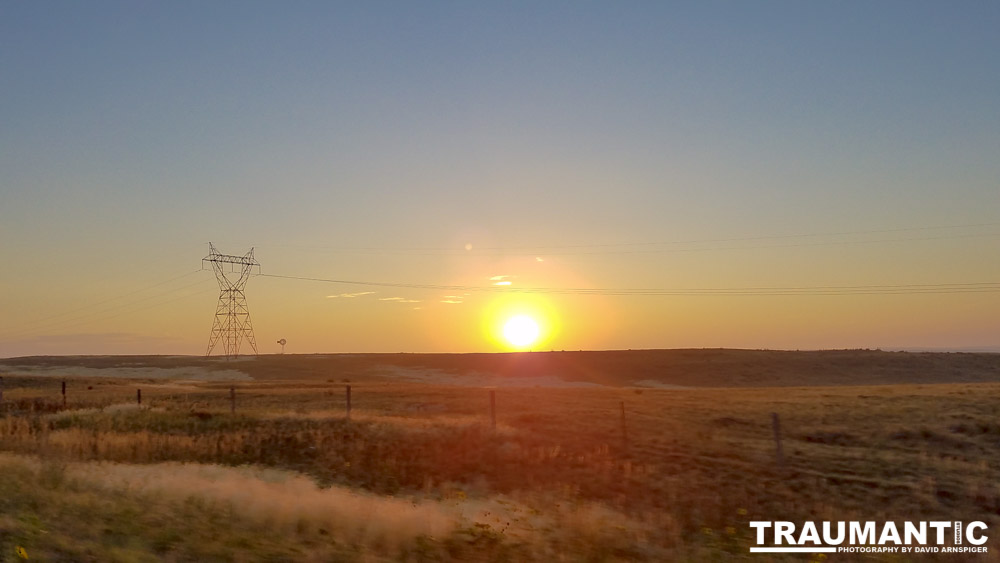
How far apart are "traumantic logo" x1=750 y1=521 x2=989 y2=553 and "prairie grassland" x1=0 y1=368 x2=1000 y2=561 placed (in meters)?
0.55

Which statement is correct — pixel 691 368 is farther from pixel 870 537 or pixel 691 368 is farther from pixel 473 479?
pixel 870 537

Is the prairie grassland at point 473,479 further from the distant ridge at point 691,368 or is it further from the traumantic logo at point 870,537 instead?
the distant ridge at point 691,368

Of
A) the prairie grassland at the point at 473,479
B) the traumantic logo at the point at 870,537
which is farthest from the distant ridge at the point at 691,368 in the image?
the traumantic logo at the point at 870,537

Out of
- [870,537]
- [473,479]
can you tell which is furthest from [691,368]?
[870,537]

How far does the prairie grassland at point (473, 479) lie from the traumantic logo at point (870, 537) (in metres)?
0.55

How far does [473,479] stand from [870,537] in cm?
956

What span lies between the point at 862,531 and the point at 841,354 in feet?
350

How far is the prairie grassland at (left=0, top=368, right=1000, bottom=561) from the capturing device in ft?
33.5

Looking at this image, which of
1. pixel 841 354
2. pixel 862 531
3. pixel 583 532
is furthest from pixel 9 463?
pixel 841 354

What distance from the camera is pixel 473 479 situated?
1978cm

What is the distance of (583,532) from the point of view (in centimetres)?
1226

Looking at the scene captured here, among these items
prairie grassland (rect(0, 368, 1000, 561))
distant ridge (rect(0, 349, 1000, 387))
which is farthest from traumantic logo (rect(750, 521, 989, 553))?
distant ridge (rect(0, 349, 1000, 387))

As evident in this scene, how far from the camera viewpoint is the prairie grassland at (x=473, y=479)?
10211mm

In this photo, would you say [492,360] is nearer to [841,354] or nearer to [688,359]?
[688,359]
